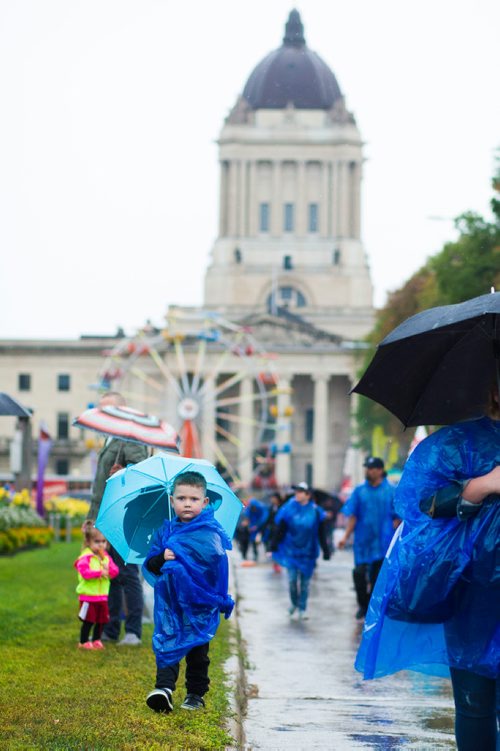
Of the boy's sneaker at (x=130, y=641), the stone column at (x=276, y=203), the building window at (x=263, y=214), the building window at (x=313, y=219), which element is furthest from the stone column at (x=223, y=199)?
the boy's sneaker at (x=130, y=641)

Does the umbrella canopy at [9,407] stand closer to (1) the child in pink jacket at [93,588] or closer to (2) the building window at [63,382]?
(1) the child in pink jacket at [93,588]

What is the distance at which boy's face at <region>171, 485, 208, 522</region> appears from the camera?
30.5 ft

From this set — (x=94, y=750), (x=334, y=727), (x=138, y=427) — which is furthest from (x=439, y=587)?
(x=138, y=427)

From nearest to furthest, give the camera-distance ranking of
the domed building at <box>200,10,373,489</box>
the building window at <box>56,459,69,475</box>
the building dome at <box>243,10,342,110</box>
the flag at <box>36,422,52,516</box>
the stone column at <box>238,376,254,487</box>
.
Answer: the flag at <box>36,422,52,516</box> < the stone column at <box>238,376,254,487</box> < the building window at <box>56,459,69,475</box> < the domed building at <box>200,10,373,489</box> < the building dome at <box>243,10,342,110</box>

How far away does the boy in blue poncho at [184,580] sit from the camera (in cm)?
928

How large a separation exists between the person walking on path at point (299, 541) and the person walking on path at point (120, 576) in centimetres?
583

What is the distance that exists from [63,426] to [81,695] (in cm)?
10929

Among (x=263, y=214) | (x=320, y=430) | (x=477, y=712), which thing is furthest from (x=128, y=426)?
(x=263, y=214)

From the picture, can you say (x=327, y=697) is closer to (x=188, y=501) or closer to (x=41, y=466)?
(x=188, y=501)

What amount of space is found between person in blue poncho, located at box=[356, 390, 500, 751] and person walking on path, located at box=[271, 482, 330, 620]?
11.9m

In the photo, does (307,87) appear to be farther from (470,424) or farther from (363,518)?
(470,424)

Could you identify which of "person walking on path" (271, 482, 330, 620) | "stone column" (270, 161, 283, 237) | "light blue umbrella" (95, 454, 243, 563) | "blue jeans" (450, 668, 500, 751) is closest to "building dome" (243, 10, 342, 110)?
"stone column" (270, 161, 283, 237)

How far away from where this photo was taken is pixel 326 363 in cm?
11575

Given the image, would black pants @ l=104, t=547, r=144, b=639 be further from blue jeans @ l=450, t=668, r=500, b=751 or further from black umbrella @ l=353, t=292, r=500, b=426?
blue jeans @ l=450, t=668, r=500, b=751
